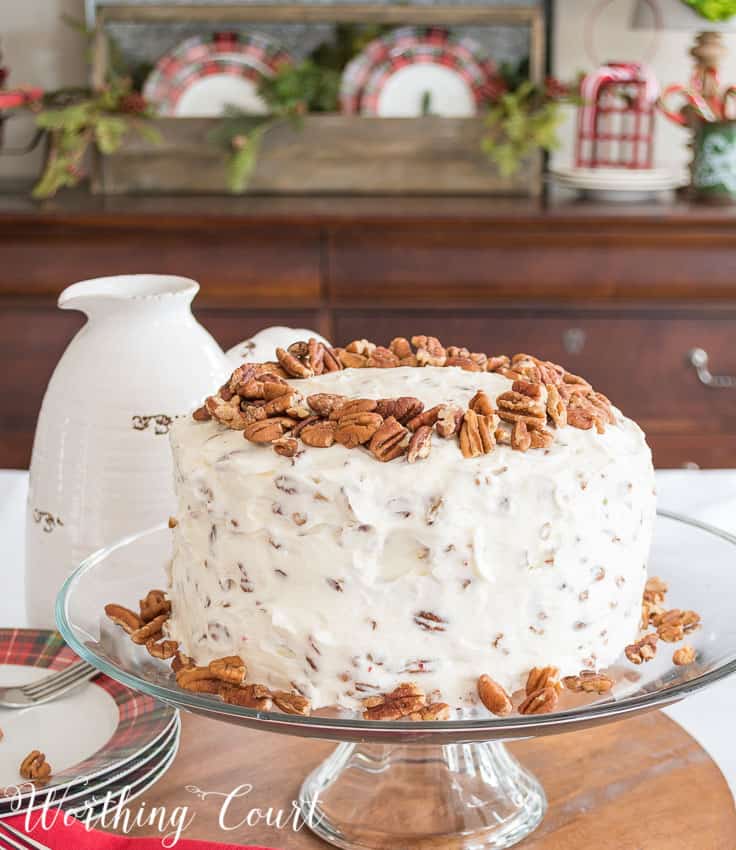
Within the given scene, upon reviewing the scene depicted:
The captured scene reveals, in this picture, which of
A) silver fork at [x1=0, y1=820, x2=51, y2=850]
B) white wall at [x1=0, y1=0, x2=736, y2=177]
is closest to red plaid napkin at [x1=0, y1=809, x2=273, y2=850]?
silver fork at [x1=0, y1=820, x2=51, y2=850]

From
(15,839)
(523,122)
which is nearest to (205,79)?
(523,122)

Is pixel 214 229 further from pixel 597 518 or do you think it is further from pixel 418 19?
pixel 597 518

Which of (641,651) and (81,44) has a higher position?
(81,44)

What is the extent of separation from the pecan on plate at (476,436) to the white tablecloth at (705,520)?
0.35 metres

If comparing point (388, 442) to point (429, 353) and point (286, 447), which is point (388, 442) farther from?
point (429, 353)

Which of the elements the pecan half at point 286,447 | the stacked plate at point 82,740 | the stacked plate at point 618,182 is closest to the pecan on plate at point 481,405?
the pecan half at point 286,447

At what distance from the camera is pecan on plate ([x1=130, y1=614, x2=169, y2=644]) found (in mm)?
929

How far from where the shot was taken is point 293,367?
964 millimetres

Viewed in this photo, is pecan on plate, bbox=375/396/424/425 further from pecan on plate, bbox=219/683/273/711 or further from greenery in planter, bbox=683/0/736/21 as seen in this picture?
greenery in planter, bbox=683/0/736/21

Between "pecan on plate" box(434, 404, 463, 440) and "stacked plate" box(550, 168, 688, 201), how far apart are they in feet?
6.62

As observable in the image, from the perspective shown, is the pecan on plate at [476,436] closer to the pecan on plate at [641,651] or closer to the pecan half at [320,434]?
the pecan half at [320,434]

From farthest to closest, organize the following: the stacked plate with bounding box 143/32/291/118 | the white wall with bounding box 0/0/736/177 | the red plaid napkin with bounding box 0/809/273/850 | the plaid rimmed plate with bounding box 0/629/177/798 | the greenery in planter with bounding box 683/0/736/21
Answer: the white wall with bounding box 0/0/736/177 < the stacked plate with bounding box 143/32/291/118 < the greenery in planter with bounding box 683/0/736/21 < the plaid rimmed plate with bounding box 0/629/177/798 < the red plaid napkin with bounding box 0/809/273/850

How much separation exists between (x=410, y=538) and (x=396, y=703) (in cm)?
11

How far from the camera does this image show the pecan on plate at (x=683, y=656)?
2.88 feet
